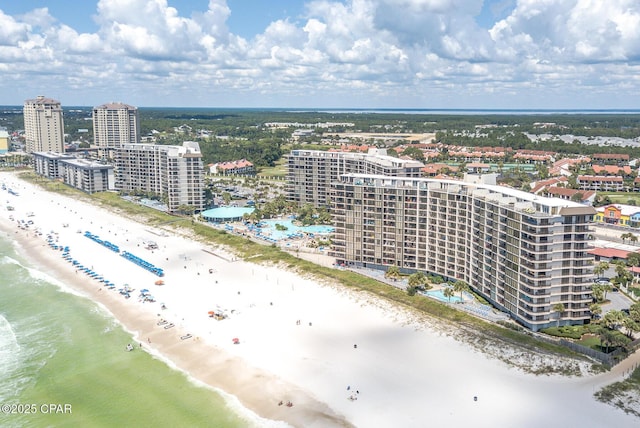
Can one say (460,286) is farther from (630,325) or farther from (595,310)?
(630,325)

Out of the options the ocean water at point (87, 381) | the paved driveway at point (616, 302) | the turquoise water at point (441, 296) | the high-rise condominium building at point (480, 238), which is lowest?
the ocean water at point (87, 381)

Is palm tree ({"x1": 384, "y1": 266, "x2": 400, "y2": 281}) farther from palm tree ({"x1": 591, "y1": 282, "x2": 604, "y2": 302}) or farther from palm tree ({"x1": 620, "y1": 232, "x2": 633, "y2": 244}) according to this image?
palm tree ({"x1": 620, "y1": 232, "x2": 633, "y2": 244})

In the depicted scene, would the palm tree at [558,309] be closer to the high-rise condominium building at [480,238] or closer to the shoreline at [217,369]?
the high-rise condominium building at [480,238]

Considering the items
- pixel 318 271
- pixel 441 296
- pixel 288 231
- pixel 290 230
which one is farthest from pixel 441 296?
pixel 290 230

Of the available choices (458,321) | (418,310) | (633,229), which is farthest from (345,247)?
(633,229)

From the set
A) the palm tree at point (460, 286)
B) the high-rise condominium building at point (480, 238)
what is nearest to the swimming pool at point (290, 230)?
the high-rise condominium building at point (480, 238)

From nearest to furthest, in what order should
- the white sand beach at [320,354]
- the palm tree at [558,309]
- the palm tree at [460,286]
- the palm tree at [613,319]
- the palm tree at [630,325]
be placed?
the white sand beach at [320,354] < the palm tree at [630,325] < the palm tree at [613,319] < the palm tree at [558,309] < the palm tree at [460,286]
